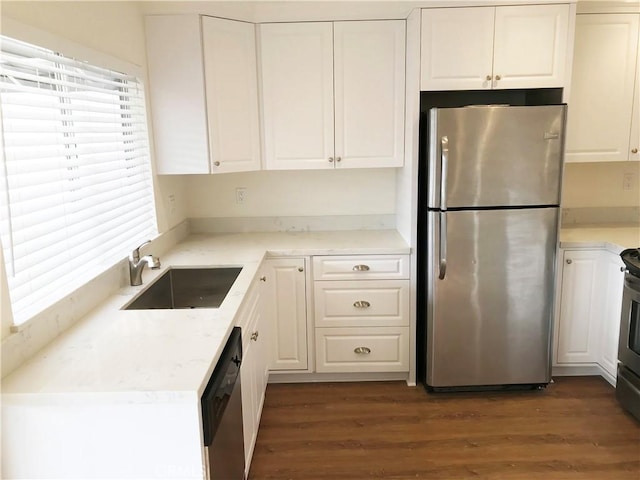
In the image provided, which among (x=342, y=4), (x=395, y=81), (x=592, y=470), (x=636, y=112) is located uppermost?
(x=342, y=4)

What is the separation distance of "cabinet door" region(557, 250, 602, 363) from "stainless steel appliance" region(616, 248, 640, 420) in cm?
24

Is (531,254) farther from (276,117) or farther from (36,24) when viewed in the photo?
(36,24)

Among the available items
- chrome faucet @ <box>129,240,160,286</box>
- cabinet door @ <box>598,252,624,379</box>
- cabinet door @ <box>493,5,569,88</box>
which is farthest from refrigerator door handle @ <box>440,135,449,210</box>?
chrome faucet @ <box>129,240,160,286</box>

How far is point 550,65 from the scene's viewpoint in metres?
2.67

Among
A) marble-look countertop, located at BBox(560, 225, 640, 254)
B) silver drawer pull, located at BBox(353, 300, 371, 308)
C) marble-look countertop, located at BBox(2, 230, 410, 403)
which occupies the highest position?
Result: marble-look countertop, located at BBox(560, 225, 640, 254)

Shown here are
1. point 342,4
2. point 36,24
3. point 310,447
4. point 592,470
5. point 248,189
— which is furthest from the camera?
point 248,189

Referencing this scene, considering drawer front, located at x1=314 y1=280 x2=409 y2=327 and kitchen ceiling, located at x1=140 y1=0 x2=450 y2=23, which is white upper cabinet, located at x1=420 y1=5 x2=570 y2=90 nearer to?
kitchen ceiling, located at x1=140 y1=0 x2=450 y2=23

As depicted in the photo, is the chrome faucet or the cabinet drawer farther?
the cabinet drawer

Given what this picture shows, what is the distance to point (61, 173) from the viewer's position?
1803 millimetres

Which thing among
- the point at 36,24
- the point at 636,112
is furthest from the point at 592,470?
the point at 36,24

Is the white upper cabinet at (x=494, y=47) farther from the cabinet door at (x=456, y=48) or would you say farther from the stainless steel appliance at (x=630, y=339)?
the stainless steel appliance at (x=630, y=339)

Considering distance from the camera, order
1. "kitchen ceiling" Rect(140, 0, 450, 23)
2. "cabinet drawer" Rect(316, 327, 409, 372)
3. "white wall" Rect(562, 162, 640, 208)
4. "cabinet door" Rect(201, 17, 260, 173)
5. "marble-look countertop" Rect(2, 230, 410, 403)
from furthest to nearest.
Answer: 1. "white wall" Rect(562, 162, 640, 208)
2. "cabinet drawer" Rect(316, 327, 409, 372)
3. "cabinet door" Rect(201, 17, 260, 173)
4. "kitchen ceiling" Rect(140, 0, 450, 23)
5. "marble-look countertop" Rect(2, 230, 410, 403)

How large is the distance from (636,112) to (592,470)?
2.04 metres

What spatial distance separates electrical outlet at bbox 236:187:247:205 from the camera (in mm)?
3346
